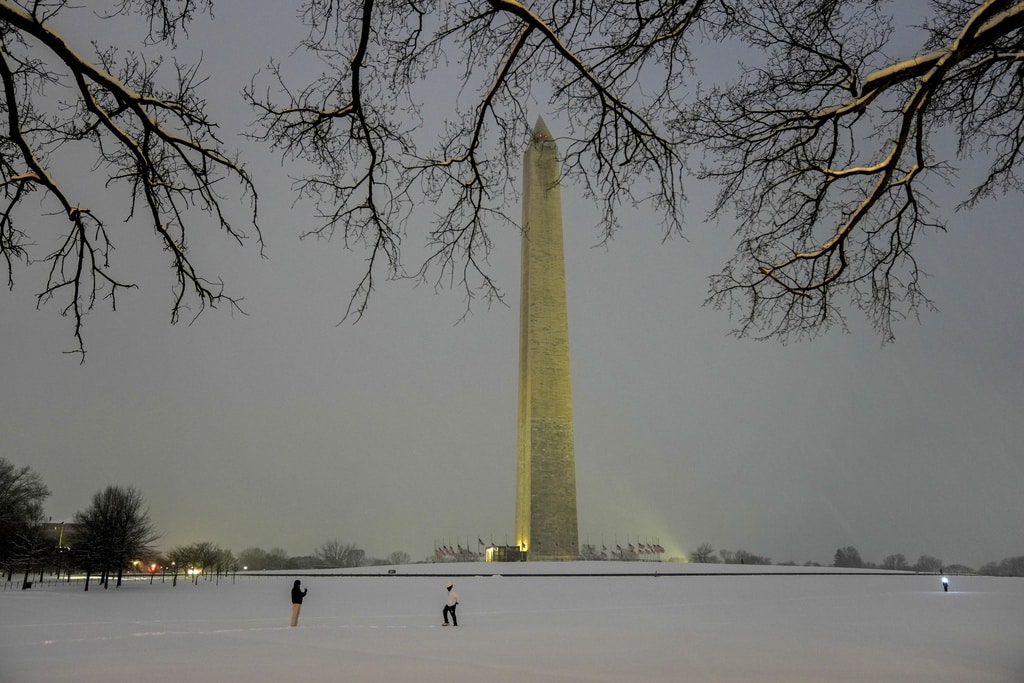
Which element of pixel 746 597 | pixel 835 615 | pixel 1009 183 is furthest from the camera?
pixel 746 597

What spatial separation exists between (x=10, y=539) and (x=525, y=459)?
2531cm

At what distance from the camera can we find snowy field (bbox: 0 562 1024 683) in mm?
7480

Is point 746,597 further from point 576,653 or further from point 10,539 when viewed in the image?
point 10,539

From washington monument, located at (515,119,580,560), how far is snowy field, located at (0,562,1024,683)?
63.4 feet

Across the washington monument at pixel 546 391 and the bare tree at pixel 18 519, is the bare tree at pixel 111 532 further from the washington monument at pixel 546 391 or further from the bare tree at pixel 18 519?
the washington monument at pixel 546 391

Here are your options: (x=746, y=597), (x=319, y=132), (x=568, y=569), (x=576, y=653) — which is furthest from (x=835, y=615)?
(x=568, y=569)

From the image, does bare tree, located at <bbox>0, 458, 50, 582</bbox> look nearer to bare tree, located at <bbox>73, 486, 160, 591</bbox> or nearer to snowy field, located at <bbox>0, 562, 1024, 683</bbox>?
bare tree, located at <bbox>73, 486, 160, 591</bbox>

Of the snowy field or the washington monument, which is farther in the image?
the washington monument

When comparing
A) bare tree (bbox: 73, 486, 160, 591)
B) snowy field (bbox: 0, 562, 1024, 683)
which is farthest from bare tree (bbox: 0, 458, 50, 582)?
snowy field (bbox: 0, 562, 1024, 683)

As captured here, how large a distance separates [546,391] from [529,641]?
2939 cm

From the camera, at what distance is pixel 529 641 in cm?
1031

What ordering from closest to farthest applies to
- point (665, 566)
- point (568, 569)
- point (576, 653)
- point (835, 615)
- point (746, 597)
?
1. point (576, 653)
2. point (835, 615)
3. point (746, 597)
4. point (568, 569)
5. point (665, 566)

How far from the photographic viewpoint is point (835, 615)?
48.2 ft

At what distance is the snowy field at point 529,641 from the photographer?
24.5 feet
